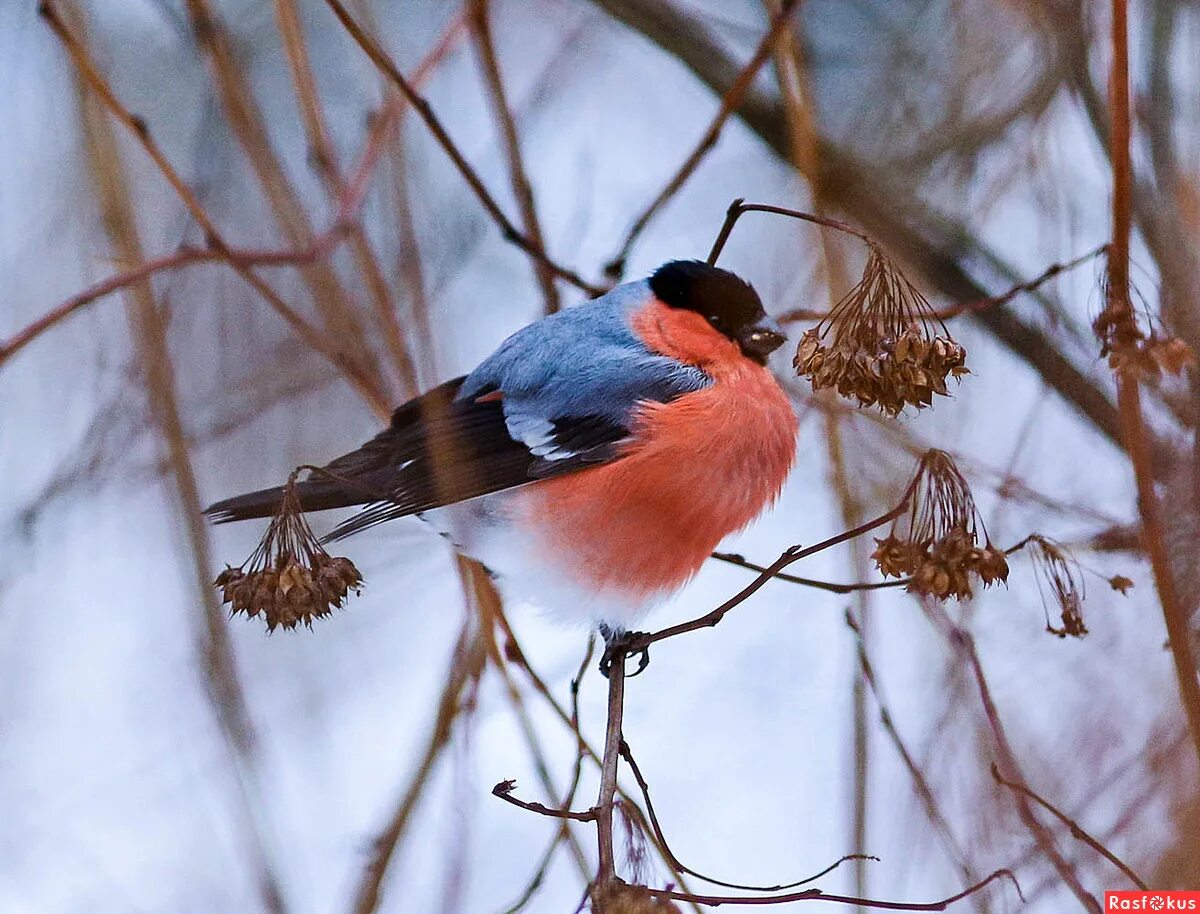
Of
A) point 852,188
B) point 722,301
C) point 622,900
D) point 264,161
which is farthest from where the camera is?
point 852,188

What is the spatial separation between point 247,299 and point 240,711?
1448 mm

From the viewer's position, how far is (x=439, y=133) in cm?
138

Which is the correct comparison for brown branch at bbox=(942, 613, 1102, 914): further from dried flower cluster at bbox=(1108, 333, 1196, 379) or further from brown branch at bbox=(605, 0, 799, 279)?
brown branch at bbox=(605, 0, 799, 279)

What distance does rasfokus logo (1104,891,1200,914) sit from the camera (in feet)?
4.22

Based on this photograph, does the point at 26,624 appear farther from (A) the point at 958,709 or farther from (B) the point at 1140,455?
(B) the point at 1140,455

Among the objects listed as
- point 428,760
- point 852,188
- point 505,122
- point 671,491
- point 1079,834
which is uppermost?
point 852,188

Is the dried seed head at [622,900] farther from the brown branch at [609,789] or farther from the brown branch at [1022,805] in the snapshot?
the brown branch at [1022,805]

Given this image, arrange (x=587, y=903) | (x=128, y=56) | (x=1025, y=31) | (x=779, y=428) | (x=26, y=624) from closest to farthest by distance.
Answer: (x=587, y=903) < (x=779, y=428) < (x=26, y=624) < (x=1025, y=31) < (x=128, y=56)

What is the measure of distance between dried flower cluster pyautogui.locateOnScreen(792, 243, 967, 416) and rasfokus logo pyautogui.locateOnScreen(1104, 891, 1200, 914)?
61cm

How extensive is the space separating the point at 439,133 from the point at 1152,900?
46.0 inches

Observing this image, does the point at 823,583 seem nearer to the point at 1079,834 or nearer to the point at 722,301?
the point at 1079,834

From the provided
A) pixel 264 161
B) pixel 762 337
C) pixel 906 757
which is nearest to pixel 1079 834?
pixel 906 757

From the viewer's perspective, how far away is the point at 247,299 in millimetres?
2461

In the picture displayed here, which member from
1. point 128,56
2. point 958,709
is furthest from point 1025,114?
point 128,56
